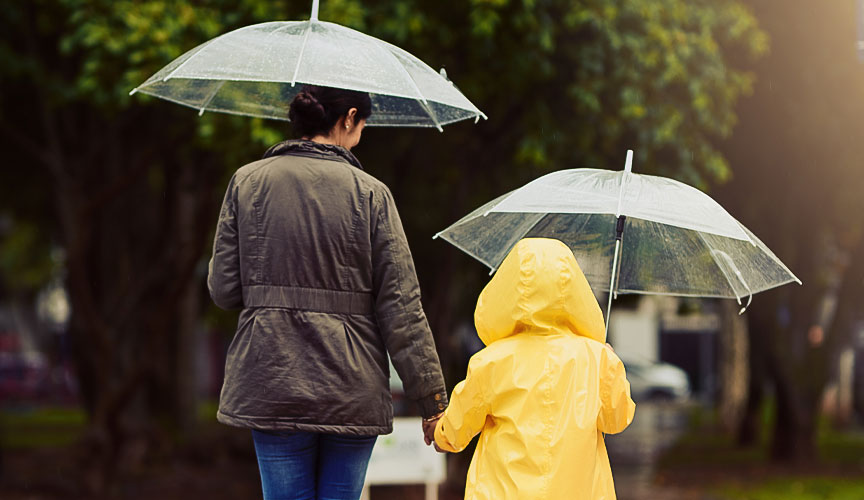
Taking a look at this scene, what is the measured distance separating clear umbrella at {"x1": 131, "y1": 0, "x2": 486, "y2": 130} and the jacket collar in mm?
259

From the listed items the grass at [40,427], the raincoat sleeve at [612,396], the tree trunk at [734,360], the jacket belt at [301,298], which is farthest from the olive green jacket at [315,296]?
the tree trunk at [734,360]

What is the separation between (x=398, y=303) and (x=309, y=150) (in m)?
0.54

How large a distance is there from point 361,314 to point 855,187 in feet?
40.6

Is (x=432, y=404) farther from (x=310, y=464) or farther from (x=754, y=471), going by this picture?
(x=754, y=471)

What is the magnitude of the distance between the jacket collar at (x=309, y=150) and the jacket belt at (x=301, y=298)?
1.40 feet

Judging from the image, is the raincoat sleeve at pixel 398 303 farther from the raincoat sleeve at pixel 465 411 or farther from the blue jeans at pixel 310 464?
the blue jeans at pixel 310 464

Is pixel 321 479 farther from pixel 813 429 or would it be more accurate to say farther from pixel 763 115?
pixel 813 429

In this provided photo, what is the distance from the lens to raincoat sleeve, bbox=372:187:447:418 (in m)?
3.20

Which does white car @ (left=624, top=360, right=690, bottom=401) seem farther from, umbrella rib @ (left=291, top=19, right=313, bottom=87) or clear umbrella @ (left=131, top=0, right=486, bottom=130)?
umbrella rib @ (left=291, top=19, right=313, bottom=87)

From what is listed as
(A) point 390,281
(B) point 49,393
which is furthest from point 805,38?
(B) point 49,393

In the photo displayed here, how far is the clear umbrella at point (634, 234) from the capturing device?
3861 millimetres

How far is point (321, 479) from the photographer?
126 inches

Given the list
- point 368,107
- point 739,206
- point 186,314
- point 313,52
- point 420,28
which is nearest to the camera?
point 368,107

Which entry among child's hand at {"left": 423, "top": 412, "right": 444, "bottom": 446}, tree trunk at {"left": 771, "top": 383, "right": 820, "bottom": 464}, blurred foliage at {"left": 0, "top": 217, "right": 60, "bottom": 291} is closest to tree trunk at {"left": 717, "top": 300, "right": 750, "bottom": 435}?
tree trunk at {"left": 771, "top": 383, "right": 820, "bottom": 464}
